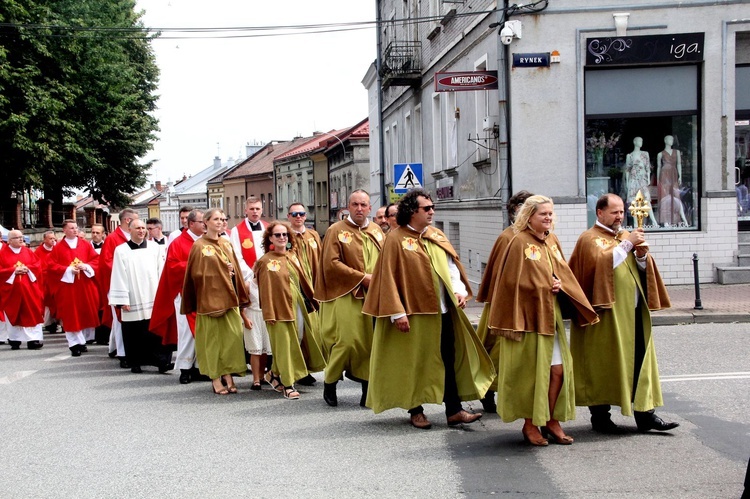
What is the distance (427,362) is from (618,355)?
5.02 feet

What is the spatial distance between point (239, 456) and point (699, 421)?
3.67 meters

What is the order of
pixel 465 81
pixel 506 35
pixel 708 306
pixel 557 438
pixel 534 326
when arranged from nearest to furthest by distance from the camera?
1. pixel 534 326
2. pixel 557 438
3. pixel 708 306
4. pixel 506 35
5. pixel 465 81

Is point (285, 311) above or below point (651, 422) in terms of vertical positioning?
above

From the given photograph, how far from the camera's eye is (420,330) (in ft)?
25.8

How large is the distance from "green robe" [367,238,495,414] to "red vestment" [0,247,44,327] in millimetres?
9461

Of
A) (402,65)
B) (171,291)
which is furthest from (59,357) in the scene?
(402,65)

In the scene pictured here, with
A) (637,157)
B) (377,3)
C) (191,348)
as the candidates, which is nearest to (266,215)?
(377,3)

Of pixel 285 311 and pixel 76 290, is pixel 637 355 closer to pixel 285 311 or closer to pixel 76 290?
pixel 285 311

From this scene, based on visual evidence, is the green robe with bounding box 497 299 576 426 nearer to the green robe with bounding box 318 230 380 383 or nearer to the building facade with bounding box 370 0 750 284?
the green robe with bounding box 318 230 380 383

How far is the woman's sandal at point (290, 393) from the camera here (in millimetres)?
9617

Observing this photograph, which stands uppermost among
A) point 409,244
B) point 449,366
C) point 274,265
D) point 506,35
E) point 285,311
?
point 506,35

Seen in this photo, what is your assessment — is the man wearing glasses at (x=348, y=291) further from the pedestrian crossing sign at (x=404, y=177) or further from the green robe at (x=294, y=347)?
the pedestrian crossing sign at (x=404, y=177)

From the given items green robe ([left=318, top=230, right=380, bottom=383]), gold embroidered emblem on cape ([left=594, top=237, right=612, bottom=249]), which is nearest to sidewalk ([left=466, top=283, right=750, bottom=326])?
green robe ([left=318, top=230, right=380, bottom=383])

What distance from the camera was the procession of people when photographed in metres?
6.98
